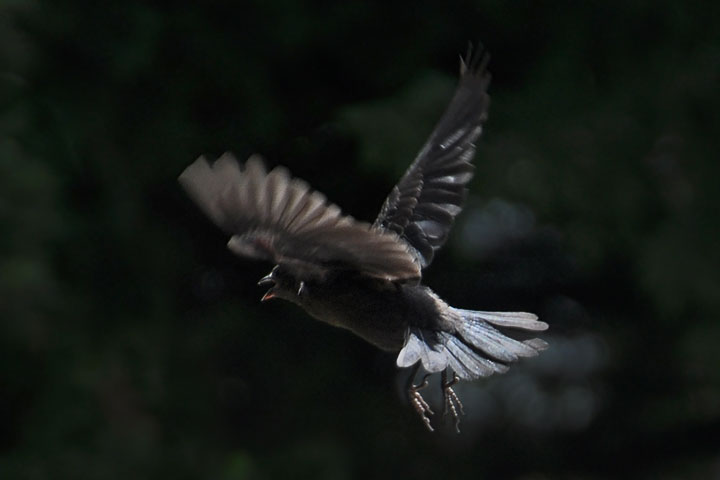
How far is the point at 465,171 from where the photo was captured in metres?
3.73

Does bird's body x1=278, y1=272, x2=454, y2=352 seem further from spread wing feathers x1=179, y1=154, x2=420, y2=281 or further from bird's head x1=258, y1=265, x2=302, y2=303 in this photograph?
spread wing feathers x1=179, y1=154, x2=420, y2=281

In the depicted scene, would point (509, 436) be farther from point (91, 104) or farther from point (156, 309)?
point (91, 104)

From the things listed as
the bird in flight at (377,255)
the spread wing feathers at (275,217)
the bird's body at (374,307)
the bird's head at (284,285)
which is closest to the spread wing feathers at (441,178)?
the bird in flight at (377,255)

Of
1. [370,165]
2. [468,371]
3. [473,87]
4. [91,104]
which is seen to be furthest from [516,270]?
[468,371]

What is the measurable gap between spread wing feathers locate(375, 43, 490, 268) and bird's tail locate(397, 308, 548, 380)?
0.29 m

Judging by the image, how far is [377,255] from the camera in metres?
3.07

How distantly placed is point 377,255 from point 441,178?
0.71 m

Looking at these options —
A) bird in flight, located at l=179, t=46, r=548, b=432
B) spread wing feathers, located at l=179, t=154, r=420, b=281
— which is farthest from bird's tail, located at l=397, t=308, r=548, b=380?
spread wing feathers, located at l=179, t=154, r=420, b=281

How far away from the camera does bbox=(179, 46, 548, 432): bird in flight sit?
2951 mm

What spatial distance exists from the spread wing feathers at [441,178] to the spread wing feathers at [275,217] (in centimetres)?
57

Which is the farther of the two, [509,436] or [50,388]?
[509,436]

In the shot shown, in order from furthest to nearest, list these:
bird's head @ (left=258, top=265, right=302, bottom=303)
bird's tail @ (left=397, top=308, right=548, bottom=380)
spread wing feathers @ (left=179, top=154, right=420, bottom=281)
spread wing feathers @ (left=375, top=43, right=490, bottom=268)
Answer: spread wing feathers @ (left=375, top=43, right=490, bottom=268), bird's head @ (left=258, top=265, right=302, bottom=303), bird's tail @ (left=397, top=308, right=548, bottom=380), spread wing feathers @ (left=179, top=154, right=420, bottom=281)

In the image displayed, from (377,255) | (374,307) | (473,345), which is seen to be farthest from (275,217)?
(473,345)

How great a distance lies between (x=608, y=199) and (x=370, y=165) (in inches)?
47.9
